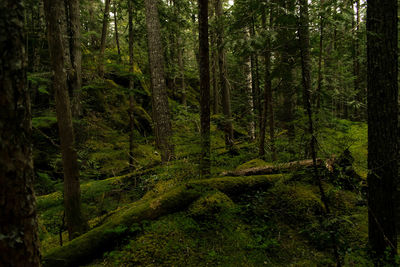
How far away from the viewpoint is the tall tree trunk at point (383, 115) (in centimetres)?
379

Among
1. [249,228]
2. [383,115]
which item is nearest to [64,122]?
[249,228]

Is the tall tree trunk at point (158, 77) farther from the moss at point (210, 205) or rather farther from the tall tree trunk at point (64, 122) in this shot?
the tall tree trunk at point (64, 122)

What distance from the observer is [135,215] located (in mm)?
4555

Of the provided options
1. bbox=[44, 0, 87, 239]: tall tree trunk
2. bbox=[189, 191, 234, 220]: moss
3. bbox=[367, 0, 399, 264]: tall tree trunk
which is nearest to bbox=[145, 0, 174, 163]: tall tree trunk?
bbox=[189, 191, 234, 220]: moss

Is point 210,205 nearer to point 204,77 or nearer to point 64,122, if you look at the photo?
point 204,77

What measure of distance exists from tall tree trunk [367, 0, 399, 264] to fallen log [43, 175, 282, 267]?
2.18 metres

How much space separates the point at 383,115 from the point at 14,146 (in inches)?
194

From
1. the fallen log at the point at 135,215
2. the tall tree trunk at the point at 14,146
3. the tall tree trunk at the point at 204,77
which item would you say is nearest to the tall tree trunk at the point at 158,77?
the tall tree trunk at the point at 204,77

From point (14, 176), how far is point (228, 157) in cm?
797

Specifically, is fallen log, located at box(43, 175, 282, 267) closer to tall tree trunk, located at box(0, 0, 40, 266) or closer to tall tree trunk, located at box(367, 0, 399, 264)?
tall tree trunk, located at box(0, 0, 40, 266)

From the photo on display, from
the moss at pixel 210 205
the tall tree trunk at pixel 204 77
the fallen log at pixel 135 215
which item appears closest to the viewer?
the fallen log at pixel 135 215

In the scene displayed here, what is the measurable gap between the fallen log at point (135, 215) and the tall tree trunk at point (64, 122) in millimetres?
730

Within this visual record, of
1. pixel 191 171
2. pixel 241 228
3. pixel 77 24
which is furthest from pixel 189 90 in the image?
pixel 241 228

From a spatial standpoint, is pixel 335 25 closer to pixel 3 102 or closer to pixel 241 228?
pixel 241 228
